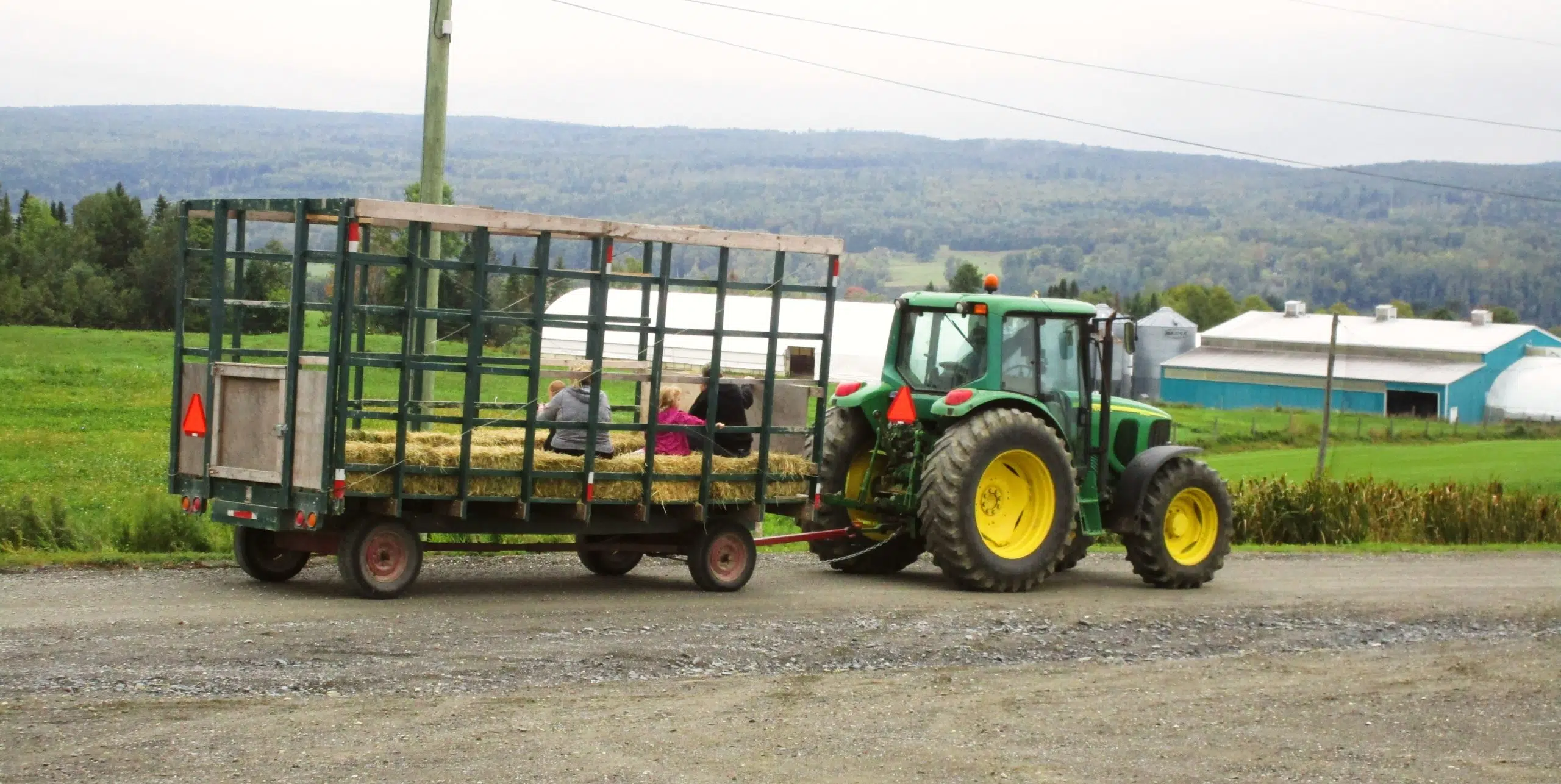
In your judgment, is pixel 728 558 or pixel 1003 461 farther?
pixel 1003 461

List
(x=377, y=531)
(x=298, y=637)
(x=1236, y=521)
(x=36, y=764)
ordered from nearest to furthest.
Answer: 1. (x=36, y=764)
2. (x=298, y=637)
3. (x=377, y=531)
4. (x=1236, y=521)

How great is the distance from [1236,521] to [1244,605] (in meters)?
7.96

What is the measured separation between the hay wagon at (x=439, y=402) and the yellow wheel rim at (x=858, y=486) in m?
1.26

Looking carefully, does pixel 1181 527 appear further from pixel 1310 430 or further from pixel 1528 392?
pixel 1528 392

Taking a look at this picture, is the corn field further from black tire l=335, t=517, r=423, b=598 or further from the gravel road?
black tire l=335, t=517, r=423, b=598

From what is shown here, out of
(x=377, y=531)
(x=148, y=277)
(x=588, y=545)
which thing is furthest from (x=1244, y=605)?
(x=148, y=277)

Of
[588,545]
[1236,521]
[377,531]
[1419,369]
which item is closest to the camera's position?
[377,531]

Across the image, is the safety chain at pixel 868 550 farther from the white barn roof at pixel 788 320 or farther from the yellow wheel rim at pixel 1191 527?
the white barn roof at pixel 788 320

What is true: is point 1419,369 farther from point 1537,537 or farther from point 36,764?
point 36,764

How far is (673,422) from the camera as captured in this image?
13.2 meters

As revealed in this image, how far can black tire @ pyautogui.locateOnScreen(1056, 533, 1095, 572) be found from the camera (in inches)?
612

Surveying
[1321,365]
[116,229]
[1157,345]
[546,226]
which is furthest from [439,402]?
[1157,345]

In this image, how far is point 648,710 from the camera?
29.7ft

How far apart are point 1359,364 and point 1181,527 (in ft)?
217
